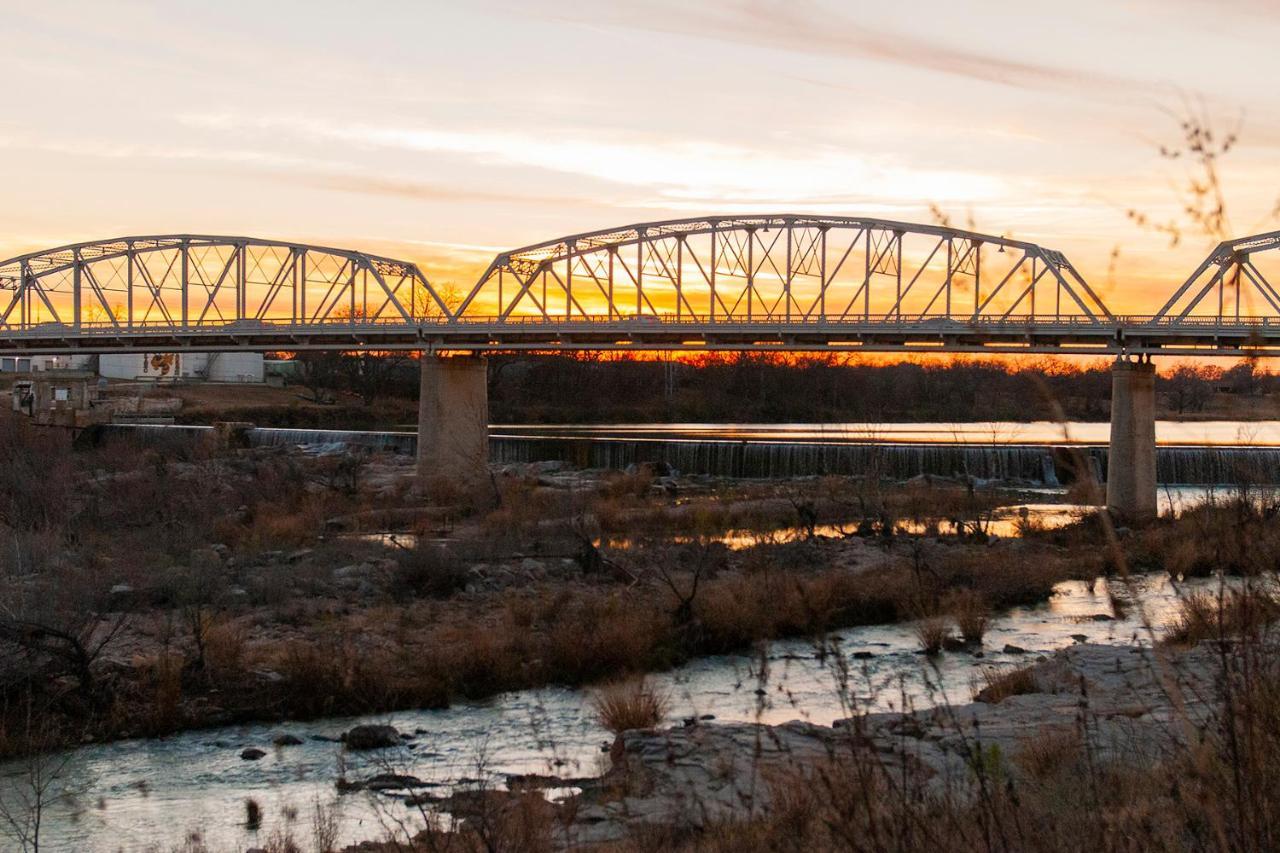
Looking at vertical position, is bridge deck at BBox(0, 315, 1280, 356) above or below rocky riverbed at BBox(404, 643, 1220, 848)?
above

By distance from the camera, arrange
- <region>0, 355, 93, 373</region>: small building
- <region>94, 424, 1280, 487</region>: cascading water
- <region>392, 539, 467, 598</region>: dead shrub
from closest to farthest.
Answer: <region>392, 539, 467, 598</region>: dead shrub < <region>94, 424, 1280, 487</region>: cascading water < <region>0, 355, 93, 373</region>: small building

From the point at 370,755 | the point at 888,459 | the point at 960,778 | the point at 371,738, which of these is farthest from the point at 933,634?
the point at 888,459

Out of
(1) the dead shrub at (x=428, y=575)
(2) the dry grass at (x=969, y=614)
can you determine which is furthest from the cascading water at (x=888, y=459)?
(1) the dead shrub at (x=428, y=575)

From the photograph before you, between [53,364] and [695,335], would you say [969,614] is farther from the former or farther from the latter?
[53,364]

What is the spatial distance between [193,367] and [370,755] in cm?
11614

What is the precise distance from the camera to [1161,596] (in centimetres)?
2733

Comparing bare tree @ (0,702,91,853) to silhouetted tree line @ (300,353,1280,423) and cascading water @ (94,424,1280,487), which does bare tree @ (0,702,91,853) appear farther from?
silhouetted tree line @ (300,353,1280,423)

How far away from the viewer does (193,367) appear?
12456cm

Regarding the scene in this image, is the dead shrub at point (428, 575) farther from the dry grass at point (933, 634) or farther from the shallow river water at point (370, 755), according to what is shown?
the dry grass at point (933, 634)

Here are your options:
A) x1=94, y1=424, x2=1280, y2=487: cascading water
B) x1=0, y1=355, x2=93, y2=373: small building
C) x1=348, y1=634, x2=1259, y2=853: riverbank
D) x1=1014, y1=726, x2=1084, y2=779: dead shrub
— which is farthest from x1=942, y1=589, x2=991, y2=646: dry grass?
x1=0, y1=355, x2=93, y2=373: small building

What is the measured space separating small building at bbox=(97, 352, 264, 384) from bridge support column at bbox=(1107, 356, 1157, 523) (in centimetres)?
8626

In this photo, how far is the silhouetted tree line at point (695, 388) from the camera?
106938 mm

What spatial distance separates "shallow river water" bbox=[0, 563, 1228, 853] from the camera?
1374 centimetres

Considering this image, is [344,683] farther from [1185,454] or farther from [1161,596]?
[1185,454]
